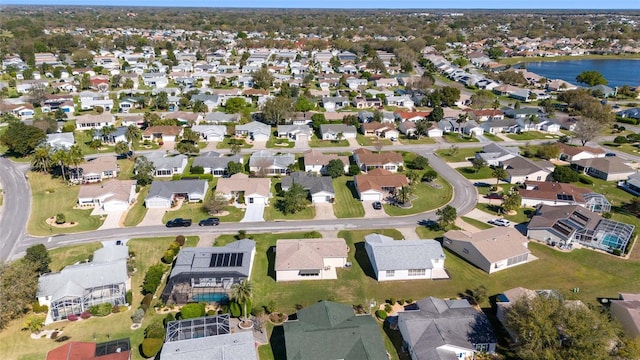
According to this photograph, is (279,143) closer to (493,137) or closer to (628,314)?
(493,137)

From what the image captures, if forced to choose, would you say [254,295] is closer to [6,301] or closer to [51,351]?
[51,351]

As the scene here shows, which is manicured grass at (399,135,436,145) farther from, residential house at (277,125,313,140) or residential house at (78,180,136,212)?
residential house at (78,180,136,212)

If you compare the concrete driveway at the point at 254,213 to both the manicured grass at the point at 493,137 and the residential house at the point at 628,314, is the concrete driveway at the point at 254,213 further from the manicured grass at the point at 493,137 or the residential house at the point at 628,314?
the manicured grass at the point at 493,137

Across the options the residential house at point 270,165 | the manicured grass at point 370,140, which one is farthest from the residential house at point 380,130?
the residential house at point 270,165

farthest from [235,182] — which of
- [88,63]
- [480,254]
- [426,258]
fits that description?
[88,63]

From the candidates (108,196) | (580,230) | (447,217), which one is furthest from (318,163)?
(580,230)

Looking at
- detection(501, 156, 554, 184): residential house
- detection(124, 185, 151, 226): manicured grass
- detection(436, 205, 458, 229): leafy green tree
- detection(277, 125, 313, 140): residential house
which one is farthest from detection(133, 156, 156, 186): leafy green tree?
detection(501, 156, 554, 184): residential house
